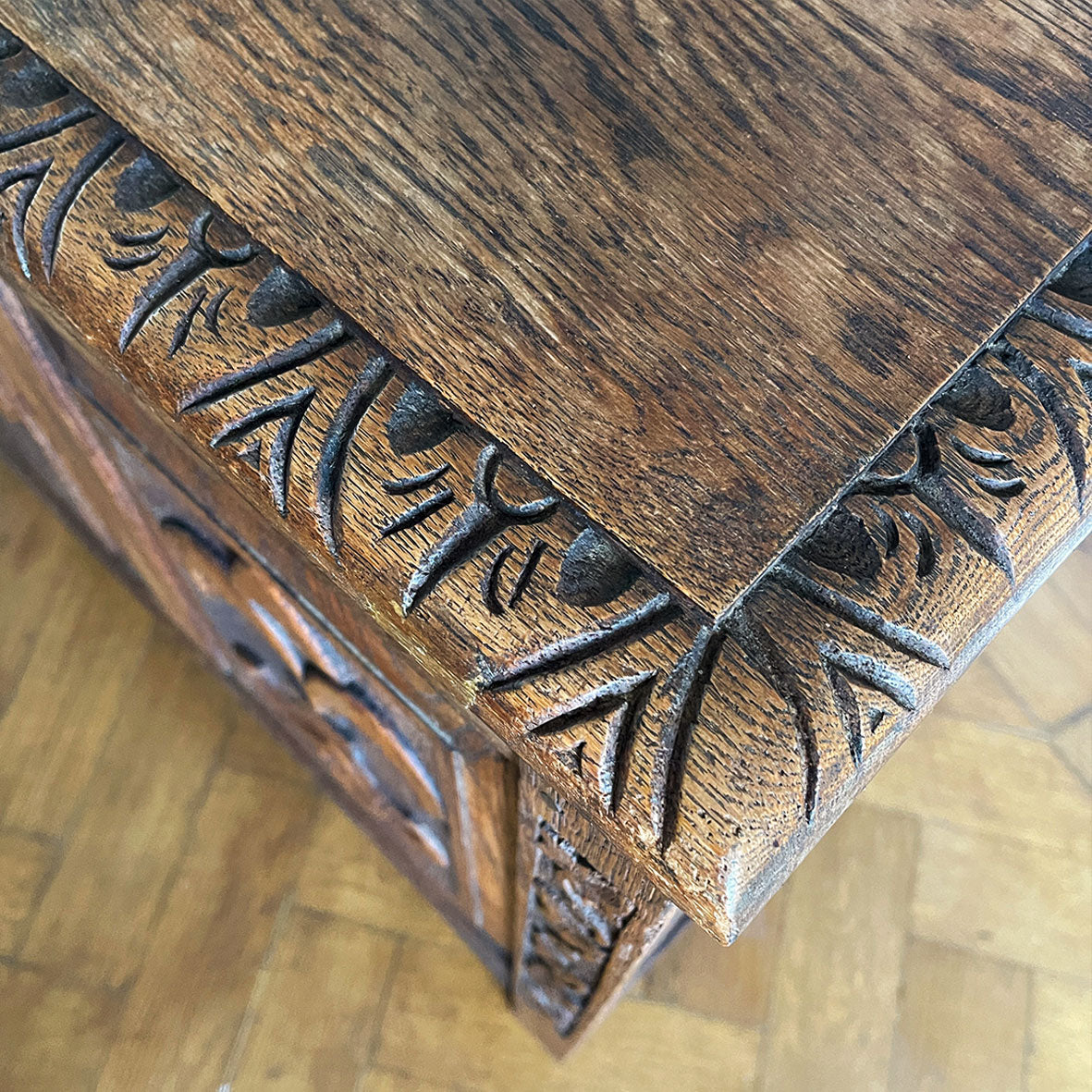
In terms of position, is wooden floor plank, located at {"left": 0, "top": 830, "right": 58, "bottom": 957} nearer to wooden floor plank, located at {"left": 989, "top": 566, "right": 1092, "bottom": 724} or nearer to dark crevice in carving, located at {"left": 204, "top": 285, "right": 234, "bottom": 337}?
dark crevice in carving, located at {"left": 204, "top": 285, "right": 234, "bottom": 337}

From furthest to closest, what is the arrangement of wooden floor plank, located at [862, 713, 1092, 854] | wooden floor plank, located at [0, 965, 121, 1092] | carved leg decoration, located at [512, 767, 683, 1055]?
wooden floor plank, located at [862, 713, 1092, 854] < wooden floor plank, located at [0, 965, 121, 1092] < carved leg decoration, located at [512, 767, 683, 1055]

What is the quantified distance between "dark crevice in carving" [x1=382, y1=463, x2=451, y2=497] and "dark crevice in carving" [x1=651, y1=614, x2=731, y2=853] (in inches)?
3.6

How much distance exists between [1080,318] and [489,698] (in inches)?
9.4

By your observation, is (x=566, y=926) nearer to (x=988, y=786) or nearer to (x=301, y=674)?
(x=301, y=674)

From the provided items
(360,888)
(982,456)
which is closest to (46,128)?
(982,456)

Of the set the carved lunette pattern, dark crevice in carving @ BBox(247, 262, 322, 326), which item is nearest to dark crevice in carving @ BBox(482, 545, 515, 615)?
the carved lunette pattern

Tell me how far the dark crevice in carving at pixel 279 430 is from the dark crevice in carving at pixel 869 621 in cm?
15

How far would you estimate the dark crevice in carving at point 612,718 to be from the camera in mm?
283

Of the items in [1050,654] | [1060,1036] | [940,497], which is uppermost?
[940,497]

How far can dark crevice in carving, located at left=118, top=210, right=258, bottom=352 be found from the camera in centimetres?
34

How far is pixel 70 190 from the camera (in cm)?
36

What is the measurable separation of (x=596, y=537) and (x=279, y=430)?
0.11 m

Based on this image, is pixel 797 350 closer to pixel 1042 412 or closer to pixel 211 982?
pixel 1042 412

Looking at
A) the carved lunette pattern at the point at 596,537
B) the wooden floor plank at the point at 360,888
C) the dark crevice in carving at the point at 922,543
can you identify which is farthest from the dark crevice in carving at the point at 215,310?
the wooden floor plank at the point at 360,888
